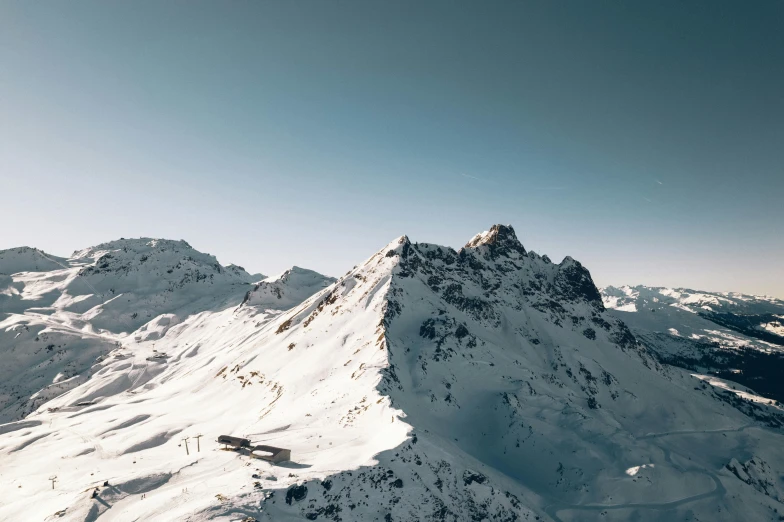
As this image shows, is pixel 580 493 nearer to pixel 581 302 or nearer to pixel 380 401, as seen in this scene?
pixel 380 401

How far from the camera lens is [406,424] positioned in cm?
5950

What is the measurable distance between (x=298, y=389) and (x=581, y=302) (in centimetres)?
14801

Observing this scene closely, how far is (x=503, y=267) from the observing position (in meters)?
182

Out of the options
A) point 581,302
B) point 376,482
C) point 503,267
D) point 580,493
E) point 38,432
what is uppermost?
point 503,267

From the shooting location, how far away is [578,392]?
397ft

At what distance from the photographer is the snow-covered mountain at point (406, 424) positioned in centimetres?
4631

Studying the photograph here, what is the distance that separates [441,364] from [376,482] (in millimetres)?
48865

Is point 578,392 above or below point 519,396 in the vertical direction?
below

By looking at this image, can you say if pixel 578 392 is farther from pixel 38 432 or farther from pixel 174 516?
pixel 38 432

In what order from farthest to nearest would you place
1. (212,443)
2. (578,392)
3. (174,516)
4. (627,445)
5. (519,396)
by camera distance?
(578,392), (519,396), (627,445), (212,443), (174,516)

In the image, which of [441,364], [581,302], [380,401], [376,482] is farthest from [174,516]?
[581,302]

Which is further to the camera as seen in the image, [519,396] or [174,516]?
[519,396]

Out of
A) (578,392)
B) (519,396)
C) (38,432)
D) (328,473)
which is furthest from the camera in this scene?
(578,392)

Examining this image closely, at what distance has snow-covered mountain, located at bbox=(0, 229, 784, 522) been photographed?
46.3m
